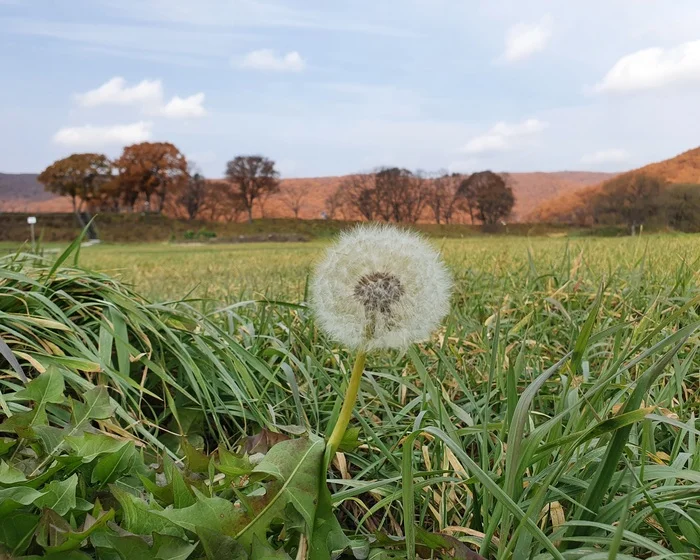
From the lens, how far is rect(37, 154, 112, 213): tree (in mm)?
56094

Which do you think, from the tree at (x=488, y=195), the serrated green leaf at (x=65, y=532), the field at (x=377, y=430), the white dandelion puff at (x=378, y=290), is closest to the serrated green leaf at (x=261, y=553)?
the field at (x=377, y=430)

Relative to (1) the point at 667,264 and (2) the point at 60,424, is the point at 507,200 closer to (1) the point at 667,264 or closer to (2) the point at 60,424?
(1) the point at 667,264

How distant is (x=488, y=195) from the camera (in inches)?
1881

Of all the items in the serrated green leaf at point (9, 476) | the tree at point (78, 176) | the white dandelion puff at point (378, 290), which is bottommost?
the serrated green leaf at point (9, 476)

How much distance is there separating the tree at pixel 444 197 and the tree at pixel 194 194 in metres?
27.0

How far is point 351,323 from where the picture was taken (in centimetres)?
106

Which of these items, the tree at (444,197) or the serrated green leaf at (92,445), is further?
the tree at (444,197)

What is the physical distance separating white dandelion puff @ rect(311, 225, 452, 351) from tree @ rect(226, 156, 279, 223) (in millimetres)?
59105

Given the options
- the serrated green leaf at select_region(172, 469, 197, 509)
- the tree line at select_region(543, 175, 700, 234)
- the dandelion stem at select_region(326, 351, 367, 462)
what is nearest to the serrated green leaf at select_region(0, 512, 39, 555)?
the serrated green leaf at select_region(172, 469, 197, 509)

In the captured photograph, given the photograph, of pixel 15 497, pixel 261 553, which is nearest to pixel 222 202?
pixel 15 497

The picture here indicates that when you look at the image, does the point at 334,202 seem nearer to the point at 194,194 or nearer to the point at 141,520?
the point at 194,194

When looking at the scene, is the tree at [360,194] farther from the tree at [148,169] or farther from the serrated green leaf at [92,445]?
the serrated green leaf at [92,445]

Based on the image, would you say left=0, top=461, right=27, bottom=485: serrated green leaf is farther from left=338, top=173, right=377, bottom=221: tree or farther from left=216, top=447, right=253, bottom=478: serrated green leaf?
left=338, top=173, right=377, bottom=221: tree

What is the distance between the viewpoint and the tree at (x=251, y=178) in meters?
59.9
